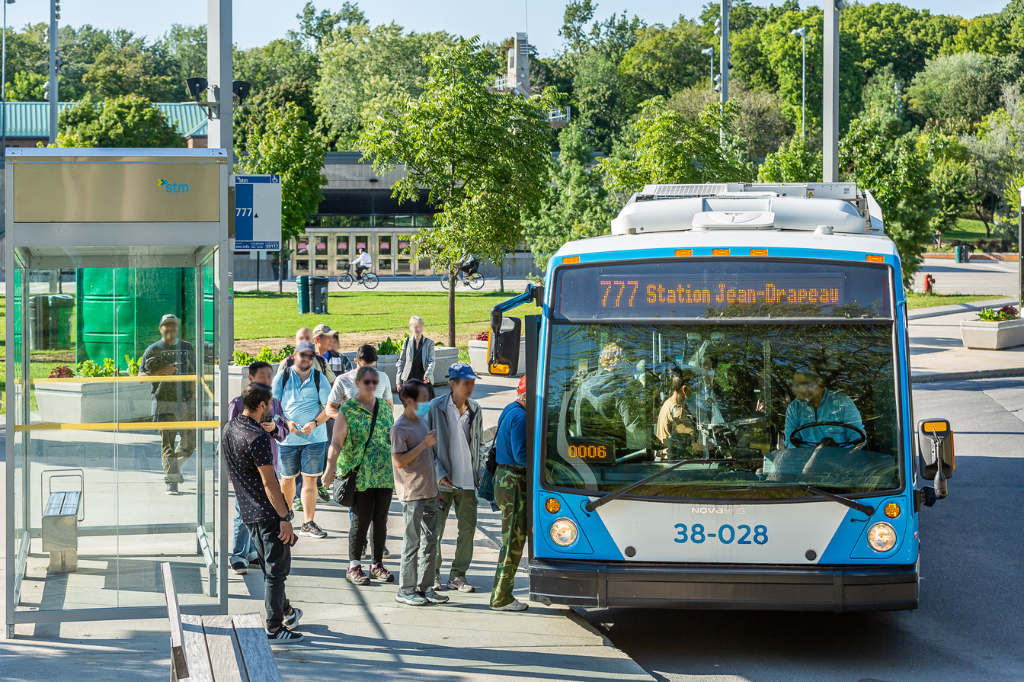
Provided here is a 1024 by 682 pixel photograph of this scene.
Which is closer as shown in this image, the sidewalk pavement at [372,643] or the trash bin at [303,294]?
the sidewalk pavement at [372,643]

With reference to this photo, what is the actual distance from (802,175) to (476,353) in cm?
1360

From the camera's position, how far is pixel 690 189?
1052 cm

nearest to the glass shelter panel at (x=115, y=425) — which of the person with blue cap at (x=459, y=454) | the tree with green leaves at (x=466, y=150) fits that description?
the person with blue cap at (x=459, y=454)

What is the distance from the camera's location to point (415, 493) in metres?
7.53

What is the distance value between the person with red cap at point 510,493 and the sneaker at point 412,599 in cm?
50

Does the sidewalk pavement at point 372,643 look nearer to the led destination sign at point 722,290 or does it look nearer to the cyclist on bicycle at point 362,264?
the led destination sign at point 722,290

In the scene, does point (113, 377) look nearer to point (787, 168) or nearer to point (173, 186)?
point (173, 186)

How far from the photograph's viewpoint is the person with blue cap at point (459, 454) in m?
7.89

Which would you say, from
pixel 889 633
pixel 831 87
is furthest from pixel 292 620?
pixel 831 87

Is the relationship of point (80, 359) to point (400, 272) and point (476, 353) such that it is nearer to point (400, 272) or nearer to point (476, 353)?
point (476, 353)

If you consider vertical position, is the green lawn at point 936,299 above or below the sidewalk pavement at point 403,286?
below

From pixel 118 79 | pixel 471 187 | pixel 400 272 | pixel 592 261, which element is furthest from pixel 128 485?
pixel 118 79

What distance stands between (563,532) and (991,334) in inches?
824

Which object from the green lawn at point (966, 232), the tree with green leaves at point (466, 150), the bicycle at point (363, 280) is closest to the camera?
the tree with green leaves at point (466, 150)
